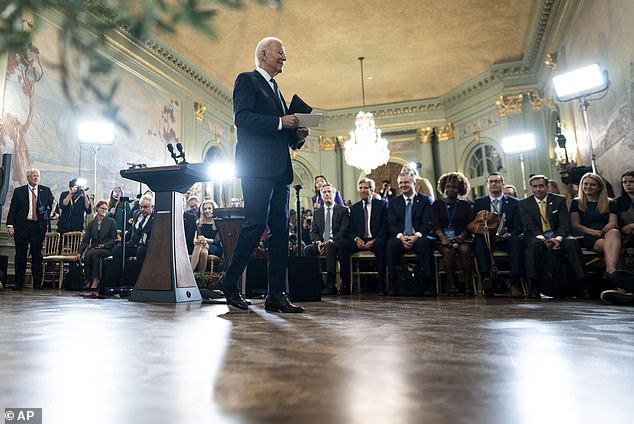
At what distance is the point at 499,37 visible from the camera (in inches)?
364

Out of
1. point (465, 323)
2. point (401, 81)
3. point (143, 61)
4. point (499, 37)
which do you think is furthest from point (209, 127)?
point (465, 323)

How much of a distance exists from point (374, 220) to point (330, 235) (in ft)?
2.21

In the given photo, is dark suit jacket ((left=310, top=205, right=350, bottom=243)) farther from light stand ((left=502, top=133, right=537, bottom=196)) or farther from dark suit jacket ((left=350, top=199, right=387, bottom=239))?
light stand ((left=502, top=133, right=537, bottom=196))

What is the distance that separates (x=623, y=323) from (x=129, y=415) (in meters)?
1.83

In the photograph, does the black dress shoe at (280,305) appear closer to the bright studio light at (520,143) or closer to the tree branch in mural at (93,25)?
the tree branch in mural at (93,25)

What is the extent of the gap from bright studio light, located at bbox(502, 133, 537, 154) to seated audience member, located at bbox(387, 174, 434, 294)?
551cm

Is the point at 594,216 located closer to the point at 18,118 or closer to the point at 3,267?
the point at 3,267

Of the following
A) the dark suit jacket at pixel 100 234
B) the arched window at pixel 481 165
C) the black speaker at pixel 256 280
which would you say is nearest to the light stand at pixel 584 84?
the black speaker at pixel 256 280

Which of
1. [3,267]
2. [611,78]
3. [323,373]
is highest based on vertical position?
[611,78]

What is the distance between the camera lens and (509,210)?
471cm

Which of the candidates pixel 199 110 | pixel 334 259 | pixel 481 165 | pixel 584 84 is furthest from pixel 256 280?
pixel 481 165

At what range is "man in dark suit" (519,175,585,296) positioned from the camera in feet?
12.6

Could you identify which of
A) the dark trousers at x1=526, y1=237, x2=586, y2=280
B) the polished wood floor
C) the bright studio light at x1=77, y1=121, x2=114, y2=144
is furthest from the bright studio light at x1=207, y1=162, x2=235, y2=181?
the polished wood floor

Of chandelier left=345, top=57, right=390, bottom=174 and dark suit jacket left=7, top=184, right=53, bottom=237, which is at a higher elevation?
chandelier left=345, top=57, right=390, bottom=174
